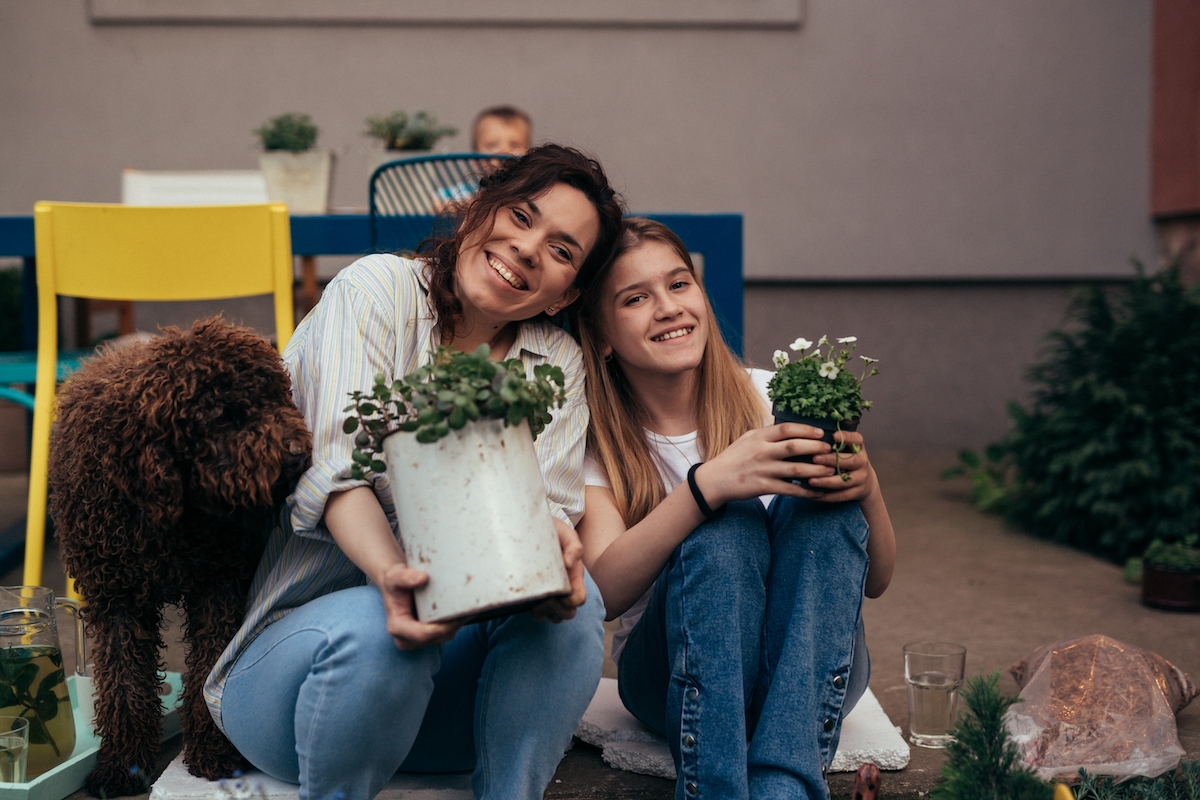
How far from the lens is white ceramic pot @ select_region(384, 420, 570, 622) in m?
1.26

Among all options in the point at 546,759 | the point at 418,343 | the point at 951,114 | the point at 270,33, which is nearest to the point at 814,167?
the point at 951,114

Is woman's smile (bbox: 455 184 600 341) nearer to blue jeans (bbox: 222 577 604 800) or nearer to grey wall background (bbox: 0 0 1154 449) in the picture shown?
blue jeans (bbox: 222 577 604 800)

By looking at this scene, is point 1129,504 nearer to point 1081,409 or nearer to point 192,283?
point 1081,409

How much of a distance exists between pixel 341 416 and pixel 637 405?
0.65 m

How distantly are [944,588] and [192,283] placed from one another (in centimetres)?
227

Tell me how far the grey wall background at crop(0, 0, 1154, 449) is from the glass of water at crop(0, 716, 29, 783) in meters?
3.46

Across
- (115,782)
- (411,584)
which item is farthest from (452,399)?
(115,782)

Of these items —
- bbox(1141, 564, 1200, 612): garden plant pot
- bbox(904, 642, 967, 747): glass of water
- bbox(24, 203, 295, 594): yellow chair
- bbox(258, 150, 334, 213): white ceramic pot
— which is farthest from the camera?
bbox(258, 150, 334, 213): white ceramic pot

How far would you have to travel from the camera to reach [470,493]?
50.4 inches

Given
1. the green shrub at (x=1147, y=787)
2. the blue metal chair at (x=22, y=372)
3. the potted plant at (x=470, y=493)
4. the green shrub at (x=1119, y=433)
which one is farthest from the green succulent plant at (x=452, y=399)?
the green shrub at (x=1119, y=433)

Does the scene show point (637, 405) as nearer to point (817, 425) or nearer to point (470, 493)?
point (817, 425)

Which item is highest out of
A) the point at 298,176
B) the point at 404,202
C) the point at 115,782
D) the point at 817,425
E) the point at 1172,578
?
the point at 298,176

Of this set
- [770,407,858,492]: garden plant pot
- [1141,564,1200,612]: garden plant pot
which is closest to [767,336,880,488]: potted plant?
[770,407,858,492]: garden plant pot

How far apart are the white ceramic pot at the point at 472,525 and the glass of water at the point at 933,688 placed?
90 centimetres
